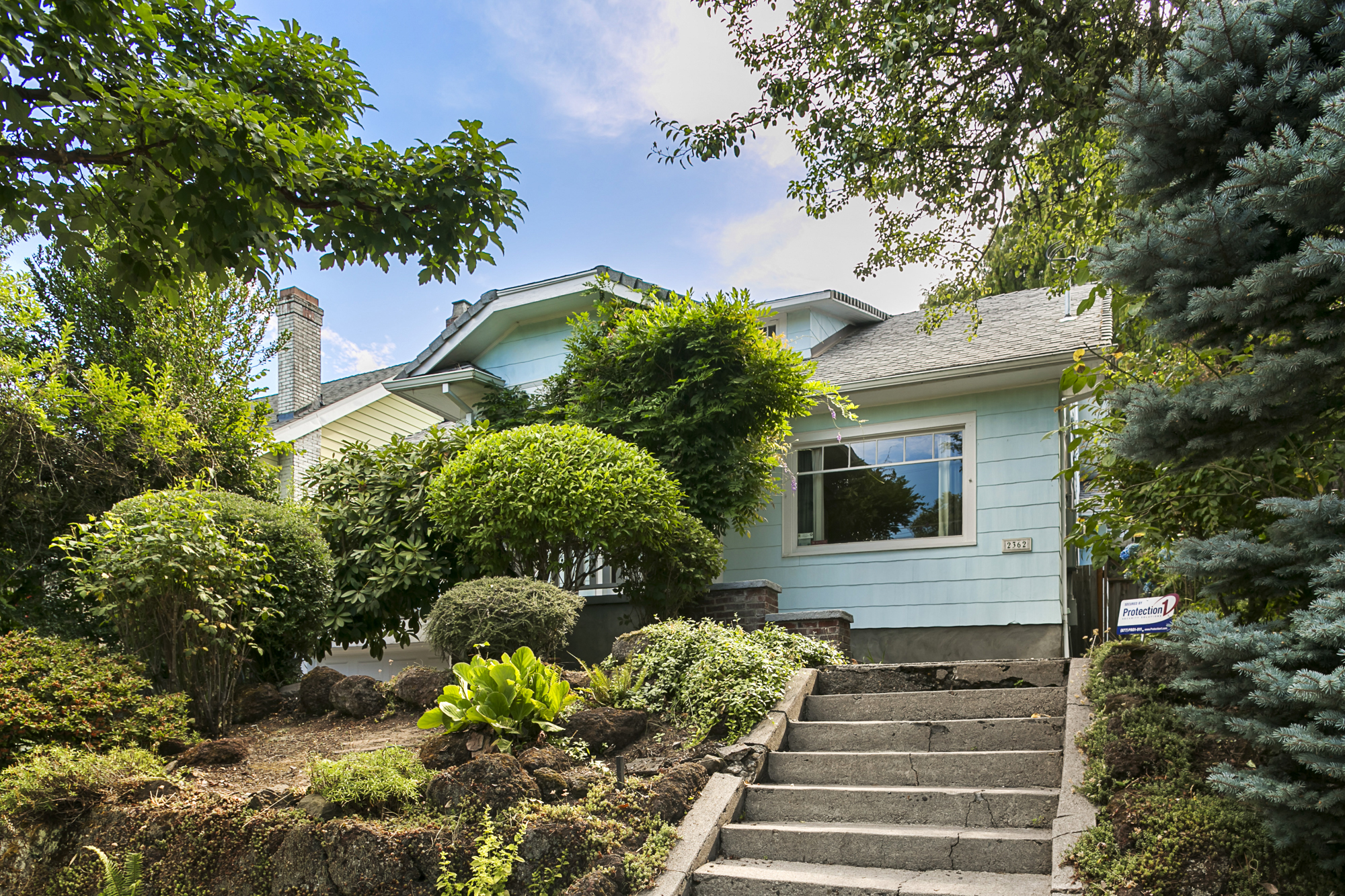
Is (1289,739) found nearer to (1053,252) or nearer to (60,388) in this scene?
(1053,252)

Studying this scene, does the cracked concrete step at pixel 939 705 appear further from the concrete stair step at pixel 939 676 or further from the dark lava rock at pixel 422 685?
the dark lava rock at pixel 422 685

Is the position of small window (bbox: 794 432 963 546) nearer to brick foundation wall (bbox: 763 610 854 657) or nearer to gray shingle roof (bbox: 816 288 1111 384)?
gray shingle roof (bbox: 816 288 1111 384)

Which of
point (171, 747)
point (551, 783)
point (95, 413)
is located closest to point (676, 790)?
point (551, 783)

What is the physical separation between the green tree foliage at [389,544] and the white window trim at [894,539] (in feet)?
12.1

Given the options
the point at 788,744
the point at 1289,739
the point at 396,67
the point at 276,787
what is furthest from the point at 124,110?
the point at 1289,739

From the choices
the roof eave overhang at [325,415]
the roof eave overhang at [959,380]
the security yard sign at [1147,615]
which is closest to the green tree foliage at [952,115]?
the roof eave overhang at [959,380]

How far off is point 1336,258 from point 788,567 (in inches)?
311

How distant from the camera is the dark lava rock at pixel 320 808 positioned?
4.74 metres

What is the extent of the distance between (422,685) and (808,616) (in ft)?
12.0

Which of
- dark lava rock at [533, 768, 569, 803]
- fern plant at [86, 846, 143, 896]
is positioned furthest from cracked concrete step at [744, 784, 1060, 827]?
fern plant at [86, 846, 143, 896]

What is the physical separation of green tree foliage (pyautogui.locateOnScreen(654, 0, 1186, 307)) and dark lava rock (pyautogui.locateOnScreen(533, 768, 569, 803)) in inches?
210

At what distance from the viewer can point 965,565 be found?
976 centimetres

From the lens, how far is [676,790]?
512cm

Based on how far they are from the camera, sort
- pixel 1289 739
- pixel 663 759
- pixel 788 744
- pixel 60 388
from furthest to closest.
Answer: pixel 60 388 < pixel 788 744 < pixel 663 759 < pixel 1289 739
